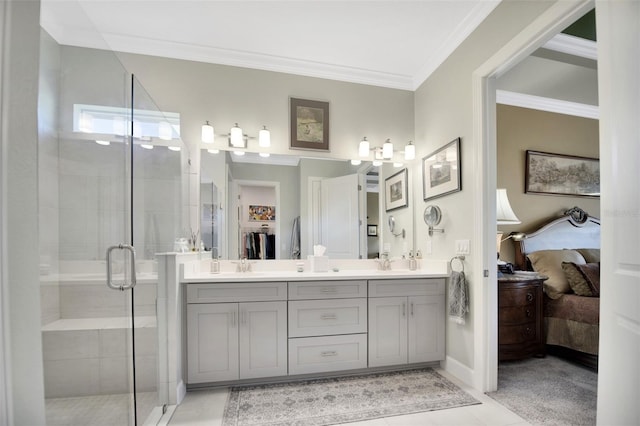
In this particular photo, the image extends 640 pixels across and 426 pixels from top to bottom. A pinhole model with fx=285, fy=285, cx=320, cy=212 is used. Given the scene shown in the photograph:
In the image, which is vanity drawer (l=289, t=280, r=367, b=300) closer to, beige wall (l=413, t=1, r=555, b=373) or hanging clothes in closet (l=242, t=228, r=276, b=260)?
hanging clothes in closet (l=242, t=228, r=276, b=260)

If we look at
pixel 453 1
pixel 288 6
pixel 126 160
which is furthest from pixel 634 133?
pixel 126 160

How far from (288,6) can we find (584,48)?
249cm

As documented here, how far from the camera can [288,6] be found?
2094 mm

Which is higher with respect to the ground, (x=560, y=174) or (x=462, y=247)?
(x=560, y=174)

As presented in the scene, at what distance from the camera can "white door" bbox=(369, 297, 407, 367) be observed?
7.64 ft

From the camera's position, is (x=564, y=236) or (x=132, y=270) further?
(x=564, y=236)

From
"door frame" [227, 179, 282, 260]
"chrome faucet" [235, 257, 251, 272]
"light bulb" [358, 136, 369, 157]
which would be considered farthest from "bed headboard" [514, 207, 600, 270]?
"chrome faucet" [235, 257, 251, 272]

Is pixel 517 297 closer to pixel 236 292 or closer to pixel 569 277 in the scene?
pixel 569 277

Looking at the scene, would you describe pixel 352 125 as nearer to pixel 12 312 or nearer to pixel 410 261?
pixel 410 261

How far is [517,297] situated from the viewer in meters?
2.45

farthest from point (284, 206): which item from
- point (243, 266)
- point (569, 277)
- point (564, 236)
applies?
point (564, 236)

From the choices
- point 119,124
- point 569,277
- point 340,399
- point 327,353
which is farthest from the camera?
point 569,277

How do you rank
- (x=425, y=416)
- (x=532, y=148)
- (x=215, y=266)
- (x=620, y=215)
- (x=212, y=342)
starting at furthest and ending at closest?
(x=532, y=148)
(x=215, y=266)
(x=212, y=342)
(x=425, y=416)
(x=620, y=215)

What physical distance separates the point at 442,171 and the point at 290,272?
1.66 m
